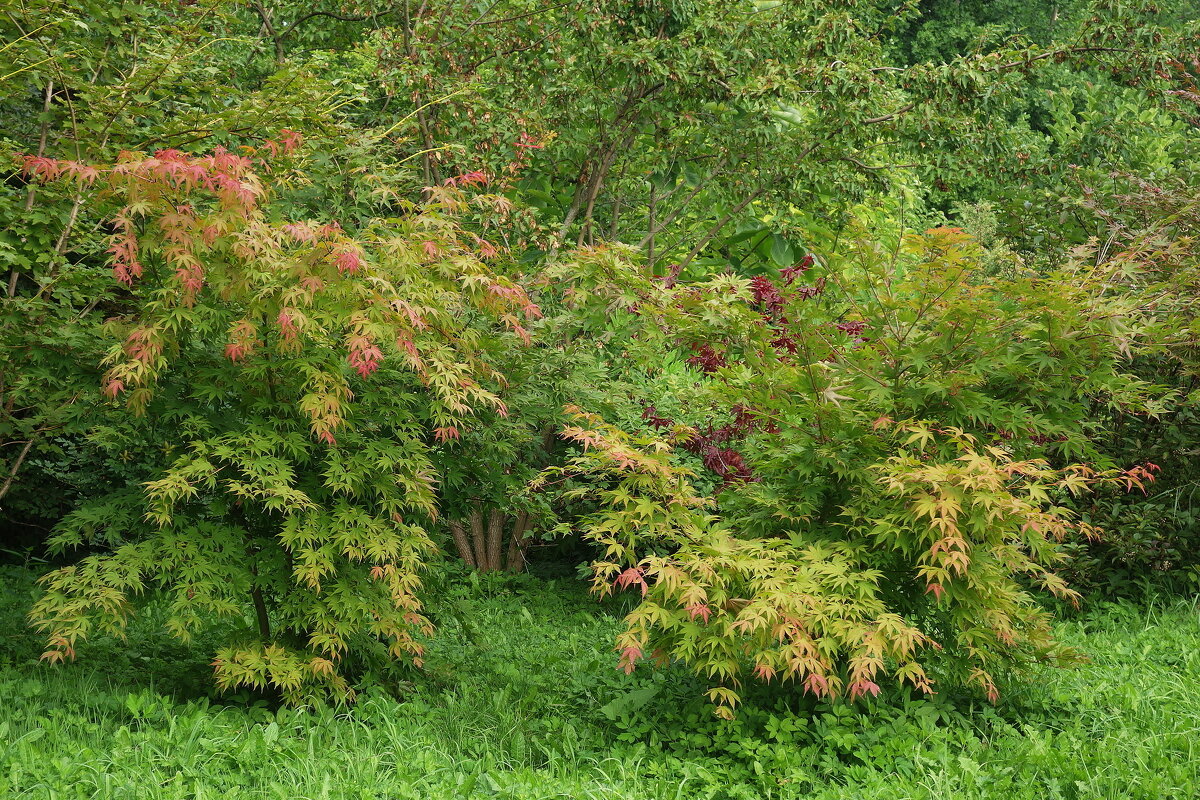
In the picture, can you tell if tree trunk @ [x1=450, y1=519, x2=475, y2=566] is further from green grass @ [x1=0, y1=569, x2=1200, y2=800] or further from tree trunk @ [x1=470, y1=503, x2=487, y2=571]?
green grass @ [x1=0, y1=569, x2=1200, y2=800]

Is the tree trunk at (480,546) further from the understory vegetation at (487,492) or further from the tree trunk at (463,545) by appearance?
the understory vegetation at (487,492)

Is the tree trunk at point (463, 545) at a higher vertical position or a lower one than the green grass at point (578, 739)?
lower

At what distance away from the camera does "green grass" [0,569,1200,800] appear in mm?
3863

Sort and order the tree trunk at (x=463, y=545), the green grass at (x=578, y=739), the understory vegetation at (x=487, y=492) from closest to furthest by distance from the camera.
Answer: the green grass at (x=578, y=739) → the understory vegetation at (x=487, y=492) → the tree trunk at (x=463, y=545)

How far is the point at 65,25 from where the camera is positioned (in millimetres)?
5043

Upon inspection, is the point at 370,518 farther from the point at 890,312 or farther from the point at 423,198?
the point at 423,198

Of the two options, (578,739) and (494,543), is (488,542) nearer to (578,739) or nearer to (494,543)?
(494,543)

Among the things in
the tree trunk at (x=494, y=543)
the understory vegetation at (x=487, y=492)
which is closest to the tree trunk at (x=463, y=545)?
the tree trunk at (x=494, y=543)

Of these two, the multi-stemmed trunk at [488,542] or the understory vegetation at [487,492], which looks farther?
the multi-stemmed trunk at [488,542]

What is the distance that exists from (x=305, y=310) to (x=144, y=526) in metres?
1.27

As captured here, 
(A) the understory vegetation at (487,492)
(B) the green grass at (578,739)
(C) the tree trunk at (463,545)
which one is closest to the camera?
(B) the green grass at (578,739)

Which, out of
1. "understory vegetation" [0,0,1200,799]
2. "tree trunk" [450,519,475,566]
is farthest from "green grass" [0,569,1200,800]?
"tree trunk" [450,519,475,566]

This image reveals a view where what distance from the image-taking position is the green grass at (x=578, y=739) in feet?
12.7

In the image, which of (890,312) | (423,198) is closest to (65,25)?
(423,198)
